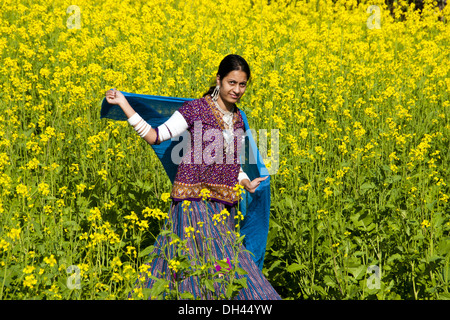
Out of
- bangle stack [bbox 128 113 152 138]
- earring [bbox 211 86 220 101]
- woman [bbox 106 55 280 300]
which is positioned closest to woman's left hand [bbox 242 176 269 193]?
woman [bbox 106 55 280 300]

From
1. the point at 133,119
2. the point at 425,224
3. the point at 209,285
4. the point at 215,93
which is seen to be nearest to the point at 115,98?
the point at 133,119

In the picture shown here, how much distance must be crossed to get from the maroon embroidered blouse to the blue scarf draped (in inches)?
8.0

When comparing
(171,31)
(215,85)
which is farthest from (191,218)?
(171,31)

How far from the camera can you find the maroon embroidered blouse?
2.91 meters

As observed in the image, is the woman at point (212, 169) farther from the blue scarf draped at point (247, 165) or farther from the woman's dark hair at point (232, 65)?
the blue scarf draped at point (247, 165)

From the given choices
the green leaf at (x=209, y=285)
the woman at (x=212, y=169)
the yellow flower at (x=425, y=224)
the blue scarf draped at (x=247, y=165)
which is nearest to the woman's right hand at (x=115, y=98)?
the woman at (x=212, y=169)

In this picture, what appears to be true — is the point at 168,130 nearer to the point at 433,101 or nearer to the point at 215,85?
the point at 215,85

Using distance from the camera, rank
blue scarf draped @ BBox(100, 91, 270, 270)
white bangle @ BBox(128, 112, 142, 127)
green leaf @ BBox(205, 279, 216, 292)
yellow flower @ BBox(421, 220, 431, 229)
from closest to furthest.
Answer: green leaf @ BBox(205, 279, 216, 292)
white bangle @ BBox(128, 112, 142, 127)
yellow flower @ BBox(421, 220, 431, 229)
blue scarf draped @ BBox(100, 91, 270, 270)

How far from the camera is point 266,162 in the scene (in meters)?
3.48

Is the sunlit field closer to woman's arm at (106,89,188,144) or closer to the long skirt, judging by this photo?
the long skirt

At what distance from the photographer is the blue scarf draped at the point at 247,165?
312 centimetres

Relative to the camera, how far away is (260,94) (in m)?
5.34

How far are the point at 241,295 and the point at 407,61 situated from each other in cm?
533

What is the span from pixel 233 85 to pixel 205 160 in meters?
0.43
